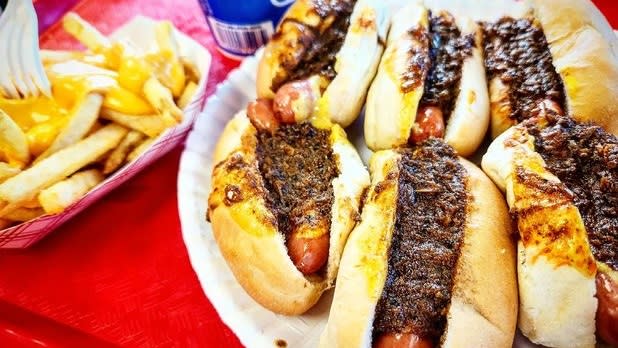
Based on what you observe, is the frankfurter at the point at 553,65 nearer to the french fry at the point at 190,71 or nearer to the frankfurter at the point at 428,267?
the frankfurter at the point at 428,267

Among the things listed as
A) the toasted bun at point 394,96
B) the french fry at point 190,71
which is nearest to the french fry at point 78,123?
the french fry at point 190,71

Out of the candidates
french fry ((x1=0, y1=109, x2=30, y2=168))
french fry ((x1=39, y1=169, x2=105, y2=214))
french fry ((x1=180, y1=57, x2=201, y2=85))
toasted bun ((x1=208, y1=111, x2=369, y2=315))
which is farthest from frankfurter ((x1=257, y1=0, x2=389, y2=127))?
french fry ((x1=0, y1=109, x2=30, y2=168))

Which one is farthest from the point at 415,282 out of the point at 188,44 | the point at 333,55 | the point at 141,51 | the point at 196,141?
the point at 141,51

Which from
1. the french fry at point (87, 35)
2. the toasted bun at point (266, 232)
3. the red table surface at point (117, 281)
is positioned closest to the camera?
the toasted bun at point (266, 232)

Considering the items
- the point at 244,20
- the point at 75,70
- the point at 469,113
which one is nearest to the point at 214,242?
the point at 75,70

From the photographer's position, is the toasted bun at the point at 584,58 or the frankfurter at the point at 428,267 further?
the toasted bun at the point at 584,58

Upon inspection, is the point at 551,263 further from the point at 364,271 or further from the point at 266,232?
the point at 266,232

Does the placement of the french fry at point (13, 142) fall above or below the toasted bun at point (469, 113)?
below
